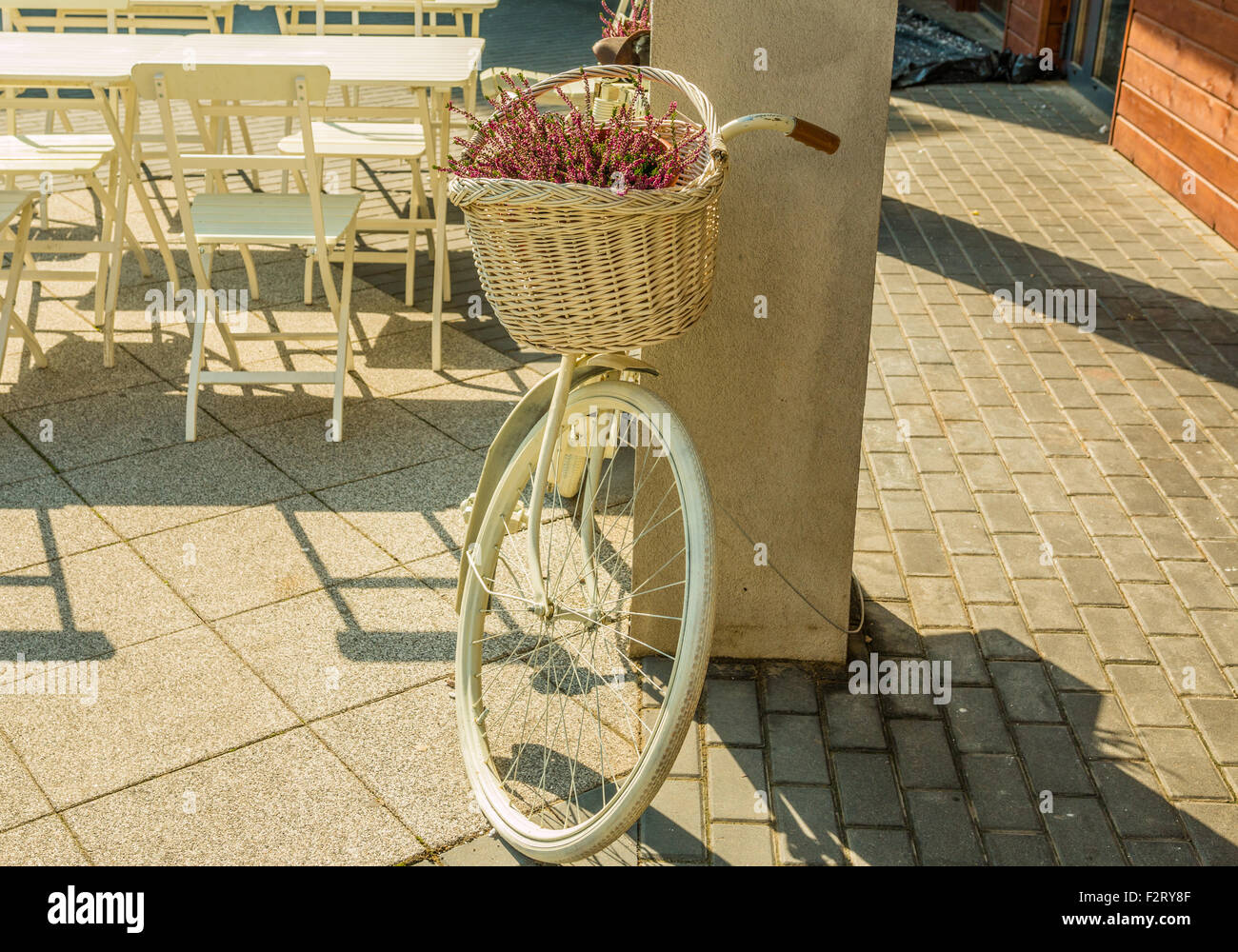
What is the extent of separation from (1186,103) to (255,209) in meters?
5.80

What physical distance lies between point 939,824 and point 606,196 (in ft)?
5.45

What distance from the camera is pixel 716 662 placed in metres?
3.51

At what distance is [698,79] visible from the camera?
3.03m

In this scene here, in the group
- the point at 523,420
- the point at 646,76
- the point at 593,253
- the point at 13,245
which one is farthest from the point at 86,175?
the point at 593,253

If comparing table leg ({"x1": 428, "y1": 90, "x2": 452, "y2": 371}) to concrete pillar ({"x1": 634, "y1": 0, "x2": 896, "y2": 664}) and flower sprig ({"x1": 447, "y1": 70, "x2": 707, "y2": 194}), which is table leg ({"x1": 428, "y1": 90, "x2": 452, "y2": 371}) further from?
flower sprig ({"x1": 447, "y1": 70, "x2": 707, "y2": 194})

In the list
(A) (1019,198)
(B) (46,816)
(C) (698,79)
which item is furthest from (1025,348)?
(B) (46,816)

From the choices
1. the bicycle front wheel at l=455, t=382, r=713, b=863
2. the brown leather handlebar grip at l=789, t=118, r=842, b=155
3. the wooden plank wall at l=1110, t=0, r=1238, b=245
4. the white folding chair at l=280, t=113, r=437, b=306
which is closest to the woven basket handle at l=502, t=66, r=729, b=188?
the brown leather handlebar grip at l=789, t=118, r=842, b=155

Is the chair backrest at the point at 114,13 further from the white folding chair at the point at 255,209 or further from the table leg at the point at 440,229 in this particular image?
the table leg at the point at 440,229

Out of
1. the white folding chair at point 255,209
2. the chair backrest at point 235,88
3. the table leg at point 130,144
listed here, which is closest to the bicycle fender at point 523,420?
the white folding chair at point 255,209

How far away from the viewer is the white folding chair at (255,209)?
4473mm

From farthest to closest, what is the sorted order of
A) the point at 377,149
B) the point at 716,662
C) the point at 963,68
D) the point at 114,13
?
the point at 963,68, the point at 114,13, the point at 377,149, the point at 716,662

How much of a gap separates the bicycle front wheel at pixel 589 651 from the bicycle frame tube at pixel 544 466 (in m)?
0.04

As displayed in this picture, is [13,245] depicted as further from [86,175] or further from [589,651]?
[589,651]

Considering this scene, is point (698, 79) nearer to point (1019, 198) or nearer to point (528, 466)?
point (528, 466)
